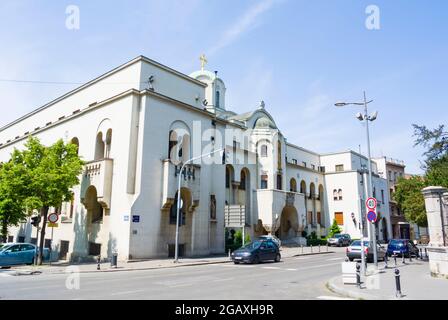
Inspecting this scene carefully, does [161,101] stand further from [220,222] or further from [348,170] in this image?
[348,170]

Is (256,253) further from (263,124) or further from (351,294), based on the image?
(263,124)

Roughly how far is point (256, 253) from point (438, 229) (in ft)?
35.7

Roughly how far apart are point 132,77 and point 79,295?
1912 cm

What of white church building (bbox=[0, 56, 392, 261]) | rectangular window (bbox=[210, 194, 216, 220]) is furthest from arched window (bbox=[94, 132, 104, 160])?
rectangular window (bbox=[210, 194, 216, 220])

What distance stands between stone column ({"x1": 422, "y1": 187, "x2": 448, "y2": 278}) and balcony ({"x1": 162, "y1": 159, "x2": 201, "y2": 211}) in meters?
16.1

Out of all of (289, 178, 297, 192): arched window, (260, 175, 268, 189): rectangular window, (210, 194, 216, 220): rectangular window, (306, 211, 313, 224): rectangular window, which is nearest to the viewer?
(210, 194, 216, 220): rectangular window

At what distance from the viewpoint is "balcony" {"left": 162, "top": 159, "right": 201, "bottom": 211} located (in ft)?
81.3

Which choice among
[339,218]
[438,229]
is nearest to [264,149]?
[339,218]

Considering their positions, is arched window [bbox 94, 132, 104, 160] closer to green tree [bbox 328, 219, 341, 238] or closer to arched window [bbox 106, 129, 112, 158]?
arched window [bbox 106, 129, 112, 158]

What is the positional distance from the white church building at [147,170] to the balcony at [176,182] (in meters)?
0.07

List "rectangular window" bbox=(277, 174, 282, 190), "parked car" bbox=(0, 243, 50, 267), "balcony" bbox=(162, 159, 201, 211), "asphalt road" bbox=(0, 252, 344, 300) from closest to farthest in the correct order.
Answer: "asphalt road" bbox=(0, 252, 344, 300) → "parked car" bbox=(0, 243, 50, 267) → "balcony" bbox=(162, 159, 201, 211) → "rectangular window" bbox=(277, 174, 282, 190)

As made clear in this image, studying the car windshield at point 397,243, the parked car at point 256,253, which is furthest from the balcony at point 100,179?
the car windshield at point 397,243

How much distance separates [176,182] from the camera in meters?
25.4

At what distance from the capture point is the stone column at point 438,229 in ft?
46.8
